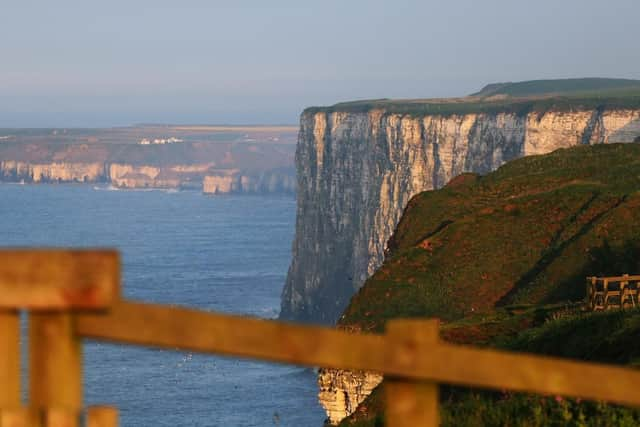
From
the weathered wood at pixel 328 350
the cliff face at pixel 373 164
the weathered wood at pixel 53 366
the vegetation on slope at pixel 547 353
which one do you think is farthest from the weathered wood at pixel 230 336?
the cliff face at pixel 373 164

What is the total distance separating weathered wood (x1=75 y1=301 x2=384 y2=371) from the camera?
564 centimetres

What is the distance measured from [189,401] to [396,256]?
34.3 metres

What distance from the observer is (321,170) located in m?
165

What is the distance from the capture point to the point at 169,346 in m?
5.74

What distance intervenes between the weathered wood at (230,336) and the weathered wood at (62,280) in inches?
4.7

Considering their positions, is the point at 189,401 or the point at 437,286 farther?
the point at 189,401

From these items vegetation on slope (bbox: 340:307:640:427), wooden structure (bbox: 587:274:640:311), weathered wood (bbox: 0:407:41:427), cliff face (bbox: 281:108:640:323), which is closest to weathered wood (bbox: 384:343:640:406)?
weathered wood (bbox: 0:407:41:427)

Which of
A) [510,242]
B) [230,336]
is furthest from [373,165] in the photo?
[230,336]

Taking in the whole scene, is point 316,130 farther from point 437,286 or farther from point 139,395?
point 437,286

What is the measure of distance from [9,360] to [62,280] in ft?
1.39

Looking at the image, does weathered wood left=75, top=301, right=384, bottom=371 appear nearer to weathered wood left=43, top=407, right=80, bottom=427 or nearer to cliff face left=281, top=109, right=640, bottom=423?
weathered wood left=43, top=407, right=80, bottom=427

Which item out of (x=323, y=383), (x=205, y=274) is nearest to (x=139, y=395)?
(x=323, y=383)

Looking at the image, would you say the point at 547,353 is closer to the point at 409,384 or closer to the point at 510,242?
the point at 409,384

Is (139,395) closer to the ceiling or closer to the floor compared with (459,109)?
closer to the floor
